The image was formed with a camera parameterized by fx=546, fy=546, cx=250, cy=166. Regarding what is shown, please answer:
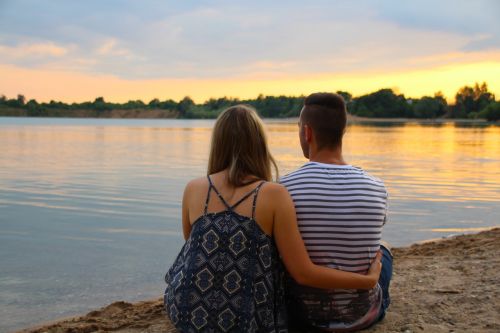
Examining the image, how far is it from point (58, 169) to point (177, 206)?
763 cm

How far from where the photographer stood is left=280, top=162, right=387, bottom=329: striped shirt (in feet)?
9.92

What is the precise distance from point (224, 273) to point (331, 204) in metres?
0.70

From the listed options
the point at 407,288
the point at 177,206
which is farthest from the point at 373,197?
the point at 177,206

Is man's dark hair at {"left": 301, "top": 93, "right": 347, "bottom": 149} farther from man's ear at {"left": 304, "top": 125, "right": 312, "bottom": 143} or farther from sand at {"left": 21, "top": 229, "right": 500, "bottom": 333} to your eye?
sand at {"left": 21, "top": 229, "right": 500, "bottom": 333}

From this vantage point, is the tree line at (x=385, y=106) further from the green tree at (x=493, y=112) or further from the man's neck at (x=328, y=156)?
the man's neck at (x=328, y=156)

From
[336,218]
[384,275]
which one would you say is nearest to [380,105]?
[384,275]

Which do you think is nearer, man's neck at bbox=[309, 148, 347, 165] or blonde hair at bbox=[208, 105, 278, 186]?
blonde hair at bbox=[208, 105, 278, 186]

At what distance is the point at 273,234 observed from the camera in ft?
9.76

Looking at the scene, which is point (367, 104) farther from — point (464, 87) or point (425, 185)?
point (425, 185)

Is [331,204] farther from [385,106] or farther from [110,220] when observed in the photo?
[385,106]

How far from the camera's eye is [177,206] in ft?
36.2

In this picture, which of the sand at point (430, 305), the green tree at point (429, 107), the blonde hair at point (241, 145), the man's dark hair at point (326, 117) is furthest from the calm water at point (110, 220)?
the green tree at point (429, 107)

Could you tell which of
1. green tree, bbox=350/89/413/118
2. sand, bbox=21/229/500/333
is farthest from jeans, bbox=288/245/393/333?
green tree, bbox=350/89/413/118

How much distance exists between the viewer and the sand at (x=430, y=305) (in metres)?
3.76
